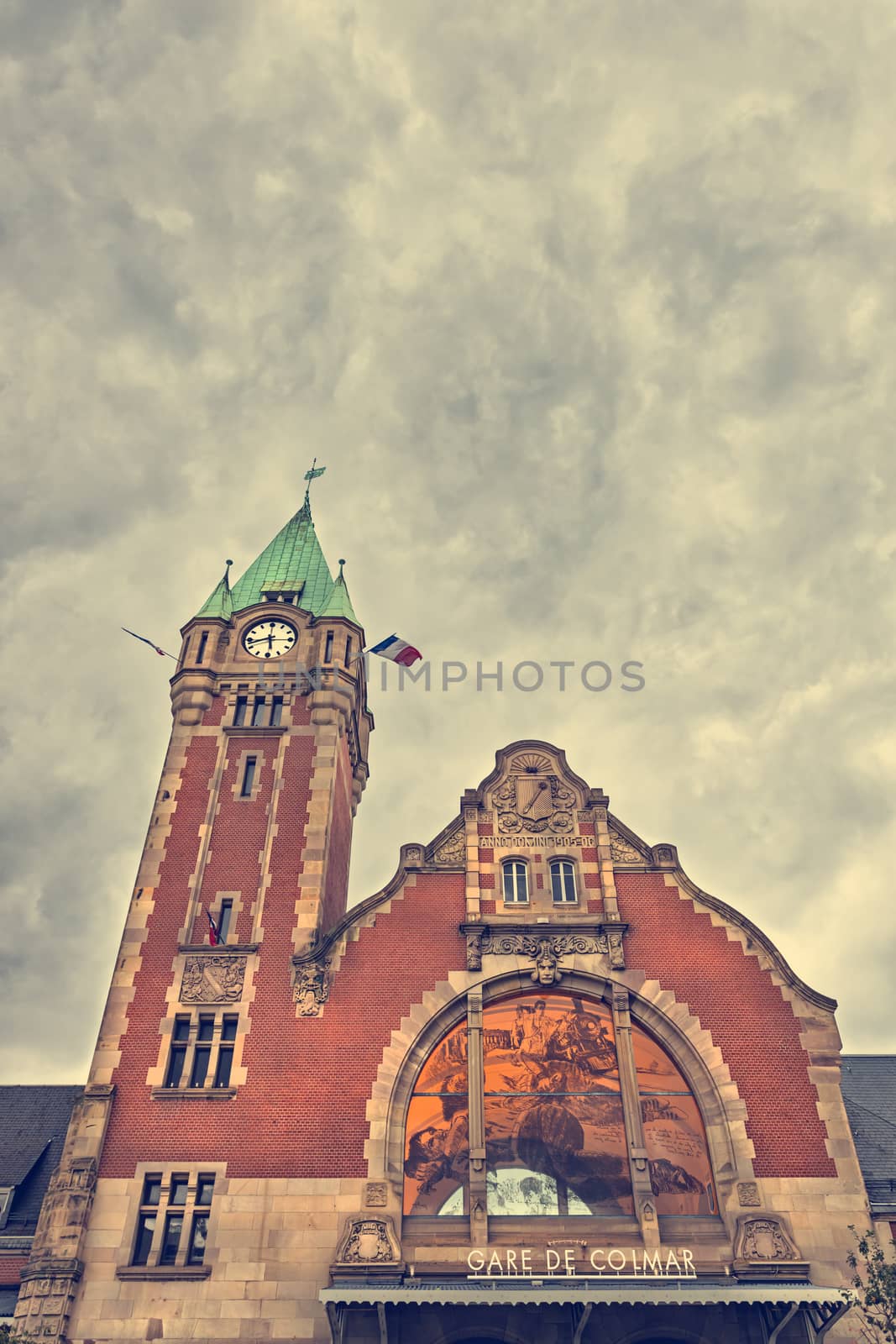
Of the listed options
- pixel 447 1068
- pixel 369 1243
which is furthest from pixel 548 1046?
pixel 369 1243

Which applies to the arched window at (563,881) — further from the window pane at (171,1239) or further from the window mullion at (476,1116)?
the window pane at (171,1239)

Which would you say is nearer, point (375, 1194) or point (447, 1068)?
point (375, 1194)

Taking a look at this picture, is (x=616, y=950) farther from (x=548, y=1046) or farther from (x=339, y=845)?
(x=339, y=845)

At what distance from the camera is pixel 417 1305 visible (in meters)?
26.0

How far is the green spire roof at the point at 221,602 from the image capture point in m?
42.6

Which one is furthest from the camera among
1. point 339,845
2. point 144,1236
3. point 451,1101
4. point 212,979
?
point 339,845

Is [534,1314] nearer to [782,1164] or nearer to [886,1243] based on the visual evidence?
[782,1164]

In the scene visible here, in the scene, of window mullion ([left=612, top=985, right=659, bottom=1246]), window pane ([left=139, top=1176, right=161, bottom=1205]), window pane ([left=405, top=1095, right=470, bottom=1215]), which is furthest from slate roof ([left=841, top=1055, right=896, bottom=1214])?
window pane ([left=139, top=1176, right=161, bottom=1205])

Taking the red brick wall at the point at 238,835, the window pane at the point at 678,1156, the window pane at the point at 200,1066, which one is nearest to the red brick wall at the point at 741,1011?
the window pane at the point at 678,1156

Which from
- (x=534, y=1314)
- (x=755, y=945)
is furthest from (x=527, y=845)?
(x=534, y=1314)

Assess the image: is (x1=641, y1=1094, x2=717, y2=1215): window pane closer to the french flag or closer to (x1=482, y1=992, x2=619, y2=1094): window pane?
(x1=482, y1=992, x2=619, y2=1094): window pane

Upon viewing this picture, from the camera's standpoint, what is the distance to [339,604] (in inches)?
1714

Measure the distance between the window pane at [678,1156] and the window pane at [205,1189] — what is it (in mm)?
13002

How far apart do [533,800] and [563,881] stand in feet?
10.9
